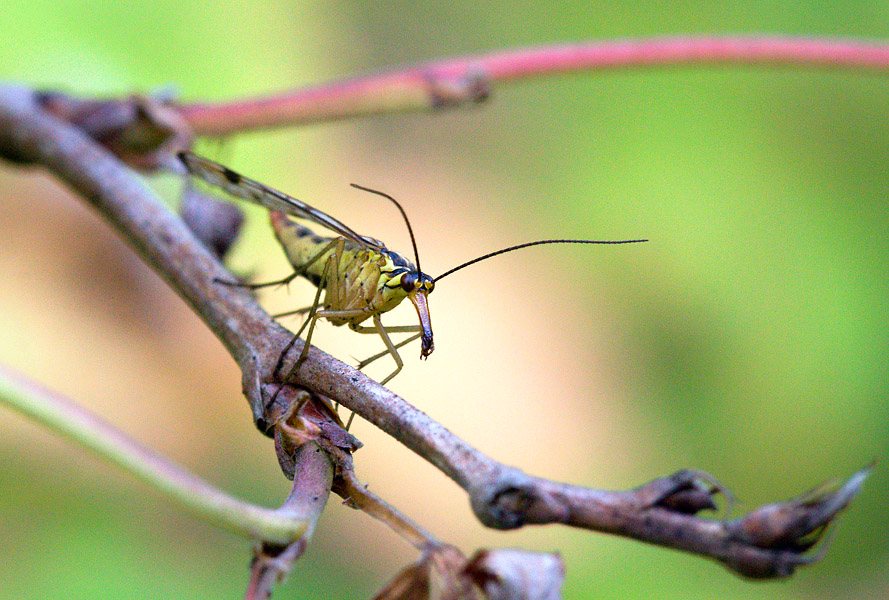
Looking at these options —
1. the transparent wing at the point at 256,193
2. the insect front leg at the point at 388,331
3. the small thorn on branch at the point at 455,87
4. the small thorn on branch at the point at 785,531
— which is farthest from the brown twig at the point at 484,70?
the small thorn on branch at the point at 785,531

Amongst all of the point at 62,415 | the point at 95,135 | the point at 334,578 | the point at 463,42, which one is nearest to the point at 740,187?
the point at 463,42

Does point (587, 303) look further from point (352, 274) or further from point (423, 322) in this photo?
point (423, 322)

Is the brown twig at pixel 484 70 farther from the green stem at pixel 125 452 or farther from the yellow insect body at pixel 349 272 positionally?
the green stem at pixel 125 452

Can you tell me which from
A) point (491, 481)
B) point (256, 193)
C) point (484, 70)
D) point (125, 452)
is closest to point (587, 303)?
point (484, 70)

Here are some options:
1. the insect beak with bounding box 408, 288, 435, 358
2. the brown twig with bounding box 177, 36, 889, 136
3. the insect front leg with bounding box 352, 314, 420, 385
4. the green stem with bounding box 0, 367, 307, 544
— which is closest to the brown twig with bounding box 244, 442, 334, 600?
the green stem with bounding box 0, 367, 307, 544

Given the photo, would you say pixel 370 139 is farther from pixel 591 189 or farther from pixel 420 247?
pixel 591 189
